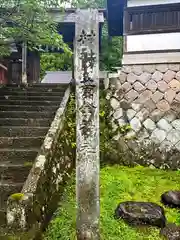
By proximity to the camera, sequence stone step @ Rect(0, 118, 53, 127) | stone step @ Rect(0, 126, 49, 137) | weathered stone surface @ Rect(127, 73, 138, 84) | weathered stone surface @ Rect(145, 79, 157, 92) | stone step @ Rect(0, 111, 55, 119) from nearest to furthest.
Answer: stone step @ Rect(0, 126, 49, 137) < stone step @ Rect(0, 118, 53, 127) < stone step @ Rect(0, 111, 55, 119) < weathered stone surface @ Rect(145, 79, 157, 92) < weathered stone surface @ Rect(127, 73, 138, 84)

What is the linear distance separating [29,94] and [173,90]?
14.5 feet

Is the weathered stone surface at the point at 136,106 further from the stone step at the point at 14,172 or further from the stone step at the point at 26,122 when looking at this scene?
the stone step at the point at 14,172

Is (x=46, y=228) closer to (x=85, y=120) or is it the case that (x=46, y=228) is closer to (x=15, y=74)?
(x=85, y=120)

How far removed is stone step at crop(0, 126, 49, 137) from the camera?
6.59 meters

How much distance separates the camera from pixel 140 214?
500 cm

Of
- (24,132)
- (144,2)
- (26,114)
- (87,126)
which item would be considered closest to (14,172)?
(24,132)

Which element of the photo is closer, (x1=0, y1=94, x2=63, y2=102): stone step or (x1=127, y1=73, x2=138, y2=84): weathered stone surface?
(x1=127, y1=73, x2=138, y2=84): weathered stone surface

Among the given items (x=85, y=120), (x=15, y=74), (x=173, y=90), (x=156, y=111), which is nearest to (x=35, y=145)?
(x=85, y=120)

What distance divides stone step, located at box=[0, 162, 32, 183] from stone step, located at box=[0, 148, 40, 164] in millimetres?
298

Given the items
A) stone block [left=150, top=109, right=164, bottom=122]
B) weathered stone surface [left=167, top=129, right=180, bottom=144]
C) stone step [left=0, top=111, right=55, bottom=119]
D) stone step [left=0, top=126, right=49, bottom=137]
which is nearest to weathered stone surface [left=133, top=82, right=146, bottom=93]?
stone block [left=150, top=109, right=164, bottom=122]

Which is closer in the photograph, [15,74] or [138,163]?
[138,163]

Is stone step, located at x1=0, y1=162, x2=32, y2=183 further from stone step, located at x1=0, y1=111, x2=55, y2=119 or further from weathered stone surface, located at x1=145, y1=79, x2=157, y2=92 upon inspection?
weathered stone surface, located at x1=145, y1=79, x2=157, y2=92

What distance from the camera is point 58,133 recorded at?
6137 mm

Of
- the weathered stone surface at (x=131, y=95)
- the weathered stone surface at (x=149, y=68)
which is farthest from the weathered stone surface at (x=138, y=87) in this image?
the weathered stone surface at (x=149, y=68)
